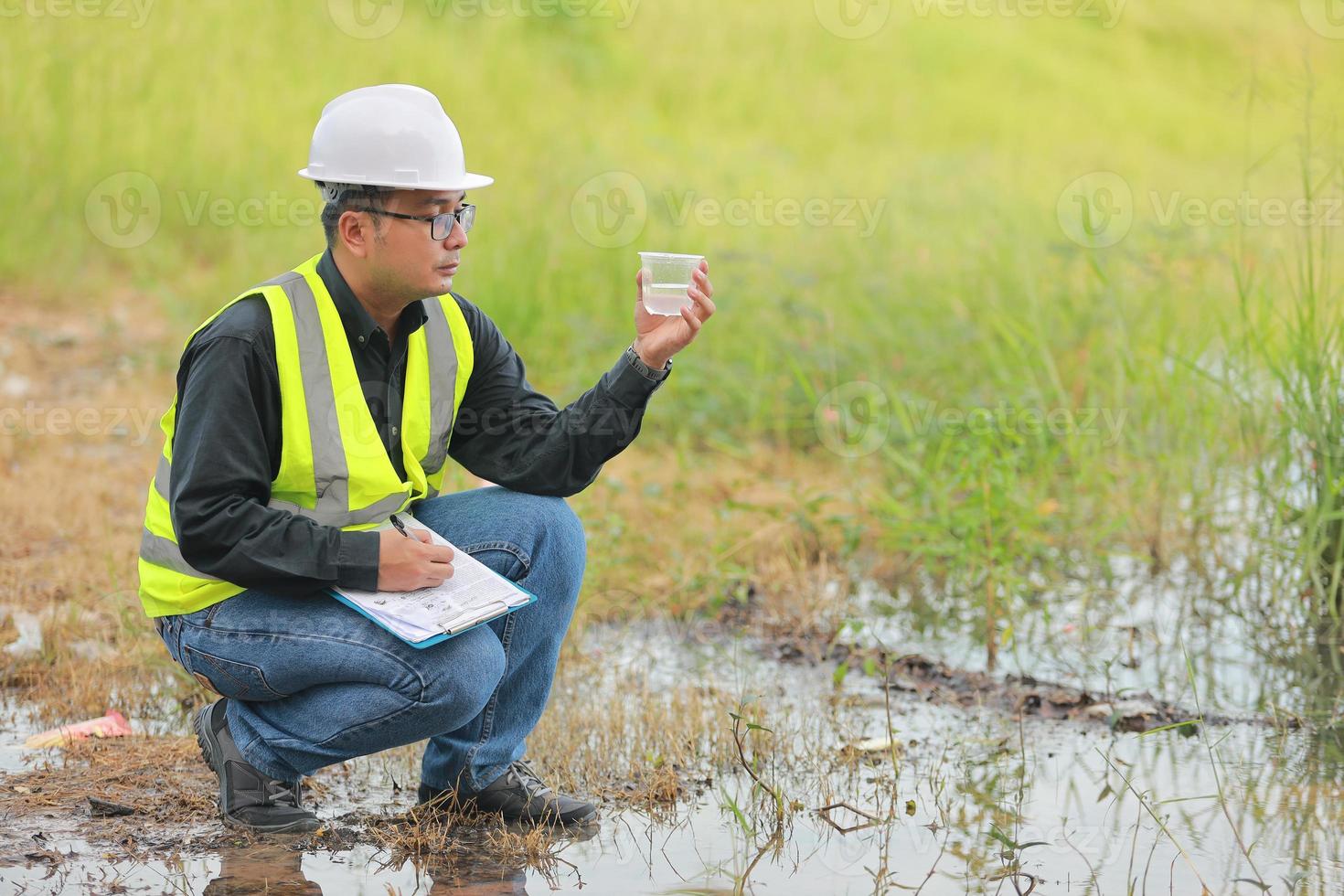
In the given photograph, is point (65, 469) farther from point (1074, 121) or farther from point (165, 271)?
point (1074, 121)

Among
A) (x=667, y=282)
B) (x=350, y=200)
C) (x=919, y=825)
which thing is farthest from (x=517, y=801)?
(x=350, y=200)

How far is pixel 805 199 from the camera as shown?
9.48 metres

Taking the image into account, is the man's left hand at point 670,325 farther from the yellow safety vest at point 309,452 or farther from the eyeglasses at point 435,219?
the yellow safety vest at point 309,452

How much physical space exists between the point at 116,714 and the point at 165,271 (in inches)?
211

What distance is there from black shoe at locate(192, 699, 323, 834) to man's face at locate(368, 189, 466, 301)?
3.22 feet

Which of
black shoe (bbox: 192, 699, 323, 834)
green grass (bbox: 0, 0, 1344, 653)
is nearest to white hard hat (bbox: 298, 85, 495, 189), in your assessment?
black shoe (bbox: 192, 699, 323, 834)

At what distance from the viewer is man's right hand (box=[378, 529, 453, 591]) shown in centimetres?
264

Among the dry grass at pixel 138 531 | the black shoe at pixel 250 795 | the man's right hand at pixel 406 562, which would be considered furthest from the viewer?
the dry grass at pixel 138 531

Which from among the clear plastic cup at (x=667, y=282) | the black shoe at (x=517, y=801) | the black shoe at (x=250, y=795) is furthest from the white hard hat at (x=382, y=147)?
the black shoe at (x=517, y=801)

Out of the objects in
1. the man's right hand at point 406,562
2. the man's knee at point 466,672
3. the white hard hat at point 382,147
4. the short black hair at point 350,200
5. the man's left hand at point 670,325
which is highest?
the white hard hat at point 382,147

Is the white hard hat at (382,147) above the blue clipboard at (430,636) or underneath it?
above

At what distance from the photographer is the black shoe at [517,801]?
292 centimetres

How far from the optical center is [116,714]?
11.3 feet

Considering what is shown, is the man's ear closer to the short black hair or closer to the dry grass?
the short black hair
